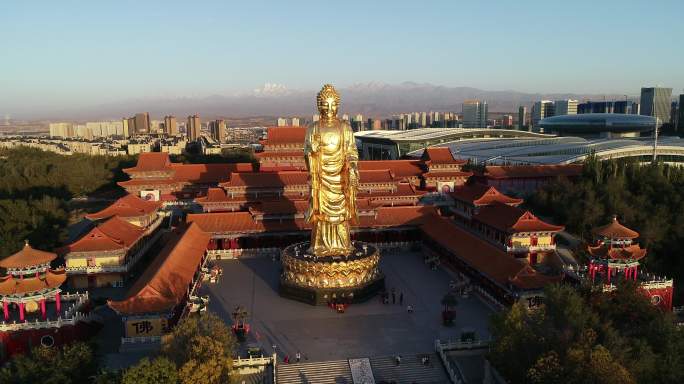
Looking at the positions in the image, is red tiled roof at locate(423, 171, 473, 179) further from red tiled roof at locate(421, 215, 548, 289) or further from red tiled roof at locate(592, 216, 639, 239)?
red tiled roof at locate(592, 216, 639, 239)

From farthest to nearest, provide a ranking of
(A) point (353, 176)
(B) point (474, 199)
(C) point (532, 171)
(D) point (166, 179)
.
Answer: (C) point (532, 171), (D) point (166, 179), (B) point (474, 199), (A) point (353, 176)

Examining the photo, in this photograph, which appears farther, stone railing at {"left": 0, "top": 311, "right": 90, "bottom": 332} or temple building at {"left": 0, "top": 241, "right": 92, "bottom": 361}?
temple building at {"left": 0, "top": 241, "right": 92, "bottom": 361}

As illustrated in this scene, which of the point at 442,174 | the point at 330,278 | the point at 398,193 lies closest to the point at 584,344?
the point at 330,278

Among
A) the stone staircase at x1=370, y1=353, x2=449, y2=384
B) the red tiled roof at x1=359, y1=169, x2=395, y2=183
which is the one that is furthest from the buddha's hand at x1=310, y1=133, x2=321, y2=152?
the red tiled roof at x1=359, y1=169, x2=395, y2=183

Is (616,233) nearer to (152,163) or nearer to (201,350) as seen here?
(201,350)

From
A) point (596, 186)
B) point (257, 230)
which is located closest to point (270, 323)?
point (257, 230)

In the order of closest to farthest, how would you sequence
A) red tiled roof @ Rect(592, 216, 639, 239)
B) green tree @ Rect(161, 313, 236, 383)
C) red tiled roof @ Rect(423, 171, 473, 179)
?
green tree @ Rect(161, 313, 236, 383)
red tiled roof @ Rect(592, 216, 639, 239)
red tiled roof @ Rect(423, 171, 473, 179)

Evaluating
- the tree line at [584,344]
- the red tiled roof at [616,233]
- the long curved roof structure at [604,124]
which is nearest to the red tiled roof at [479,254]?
the tree line at [584,344]
